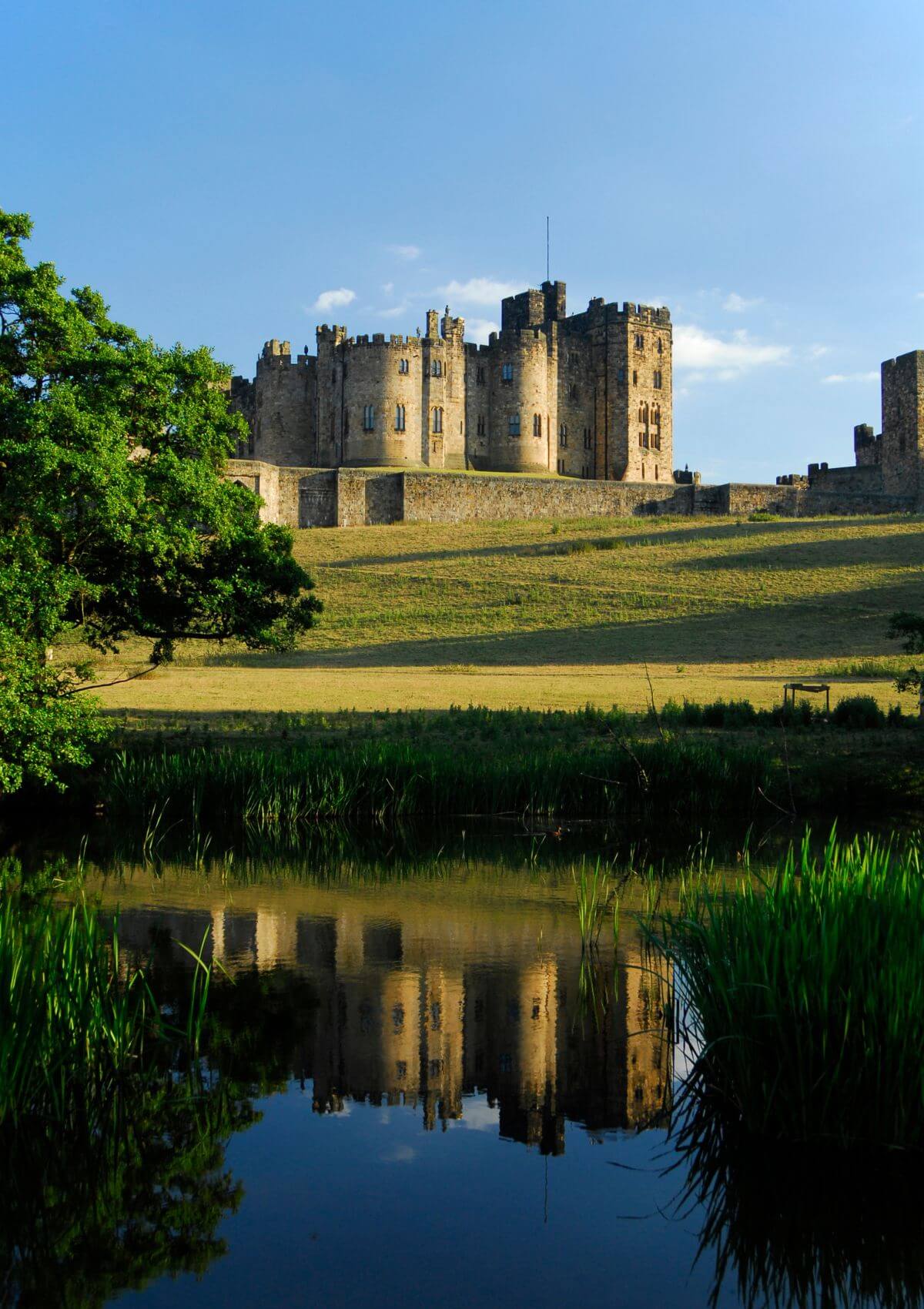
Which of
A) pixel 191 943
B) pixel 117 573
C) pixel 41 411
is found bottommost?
pixel 191 943

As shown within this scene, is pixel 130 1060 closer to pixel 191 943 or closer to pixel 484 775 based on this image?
pixel 191 943

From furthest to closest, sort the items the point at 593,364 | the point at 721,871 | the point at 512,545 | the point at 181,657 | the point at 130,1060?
the point at 593,364 < the point at 512,545 < the point at 181,657 < the point at 721,871 < the point at 130,1060

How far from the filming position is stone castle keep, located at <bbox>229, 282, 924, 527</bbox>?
A: 55.3 m

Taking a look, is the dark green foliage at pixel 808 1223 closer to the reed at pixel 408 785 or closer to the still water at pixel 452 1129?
the still water at pixel 452 1129

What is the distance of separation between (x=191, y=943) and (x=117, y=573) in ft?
27.1

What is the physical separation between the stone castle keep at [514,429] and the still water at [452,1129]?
141 ft

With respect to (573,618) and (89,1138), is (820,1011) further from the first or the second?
(573,618)

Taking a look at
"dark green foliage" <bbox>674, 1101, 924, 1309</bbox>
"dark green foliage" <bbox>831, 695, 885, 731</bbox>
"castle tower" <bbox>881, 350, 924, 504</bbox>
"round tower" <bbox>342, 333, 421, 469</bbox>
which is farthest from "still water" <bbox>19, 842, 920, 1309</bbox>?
"round tower" <bbox>342, 333, 421, 469</bbox>

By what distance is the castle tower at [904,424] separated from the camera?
58125 mm

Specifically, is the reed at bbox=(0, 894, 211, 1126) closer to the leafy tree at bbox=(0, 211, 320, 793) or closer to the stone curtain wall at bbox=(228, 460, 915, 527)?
the leafy tree at bbox=(0, 211, 320, 793)

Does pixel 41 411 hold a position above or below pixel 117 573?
above

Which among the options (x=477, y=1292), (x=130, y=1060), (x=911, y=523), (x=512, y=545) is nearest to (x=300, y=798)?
(x=130, y=1060)

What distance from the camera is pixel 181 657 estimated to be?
33625 mm

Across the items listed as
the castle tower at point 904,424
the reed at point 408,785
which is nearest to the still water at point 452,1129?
the reed at point 408,785
